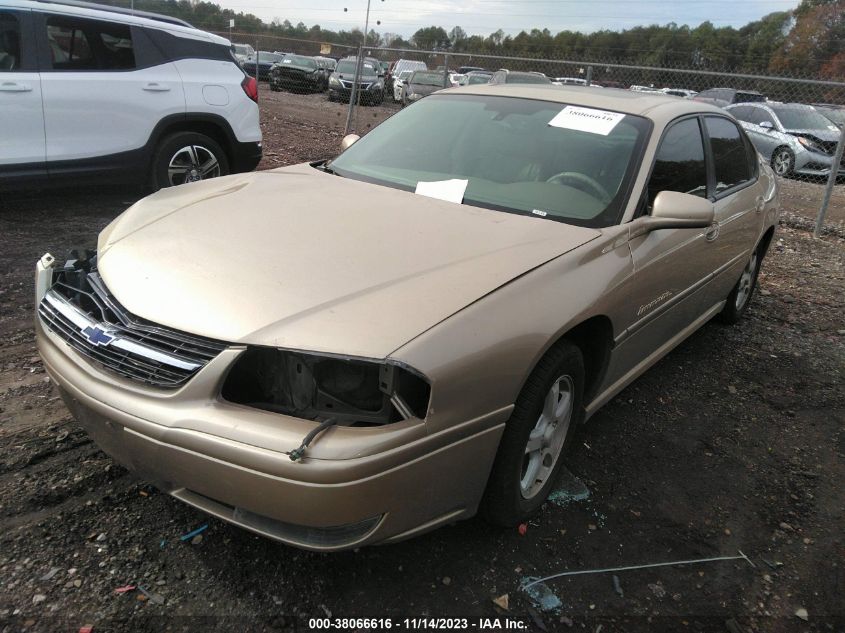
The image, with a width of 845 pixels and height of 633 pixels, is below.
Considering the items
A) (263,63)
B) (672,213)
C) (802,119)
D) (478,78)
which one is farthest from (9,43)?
(263,63)

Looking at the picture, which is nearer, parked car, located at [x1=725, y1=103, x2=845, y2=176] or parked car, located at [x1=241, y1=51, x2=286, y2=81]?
parked car, located at [x1=725, y1=103, x2=845, y2=176]

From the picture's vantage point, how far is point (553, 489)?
2893 millimetres

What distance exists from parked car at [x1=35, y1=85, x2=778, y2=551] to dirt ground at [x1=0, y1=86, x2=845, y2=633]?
1.06ft

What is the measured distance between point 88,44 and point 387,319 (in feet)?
17.1

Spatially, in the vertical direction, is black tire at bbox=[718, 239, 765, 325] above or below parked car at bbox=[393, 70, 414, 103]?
below

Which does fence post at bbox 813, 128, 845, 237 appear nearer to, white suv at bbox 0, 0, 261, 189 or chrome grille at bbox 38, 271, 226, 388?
white suv at bbox 0, 0, 261, 189

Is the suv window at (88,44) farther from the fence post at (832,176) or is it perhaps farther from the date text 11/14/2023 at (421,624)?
the fence post at (832,176)

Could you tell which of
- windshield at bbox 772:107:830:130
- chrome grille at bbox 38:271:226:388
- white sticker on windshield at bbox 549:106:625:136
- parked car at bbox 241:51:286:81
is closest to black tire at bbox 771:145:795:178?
windshield at bbox 772:107:830:130

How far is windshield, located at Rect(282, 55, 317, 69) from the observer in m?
24.1

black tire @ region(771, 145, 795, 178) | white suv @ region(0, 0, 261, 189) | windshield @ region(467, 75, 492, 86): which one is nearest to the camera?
white suv @ region(0, 0, 261, 189)

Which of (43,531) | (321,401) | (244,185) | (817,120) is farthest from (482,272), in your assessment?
(817,120)

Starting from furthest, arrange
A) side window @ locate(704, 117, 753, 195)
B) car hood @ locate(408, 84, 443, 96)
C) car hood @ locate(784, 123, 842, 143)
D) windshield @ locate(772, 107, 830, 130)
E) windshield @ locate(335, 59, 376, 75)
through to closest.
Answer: windshield @ locate(335, 59, 376, 75) < car hood @ locate(408, 84, 443, 96) < windshield @ locate(772, 107, 830, 130) < car hood @ locate(784, 123, 842, 143) < side window @ locate(704, 117, 753, 195)

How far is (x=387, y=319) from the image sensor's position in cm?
197

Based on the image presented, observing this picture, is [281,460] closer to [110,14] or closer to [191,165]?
[191,165]
